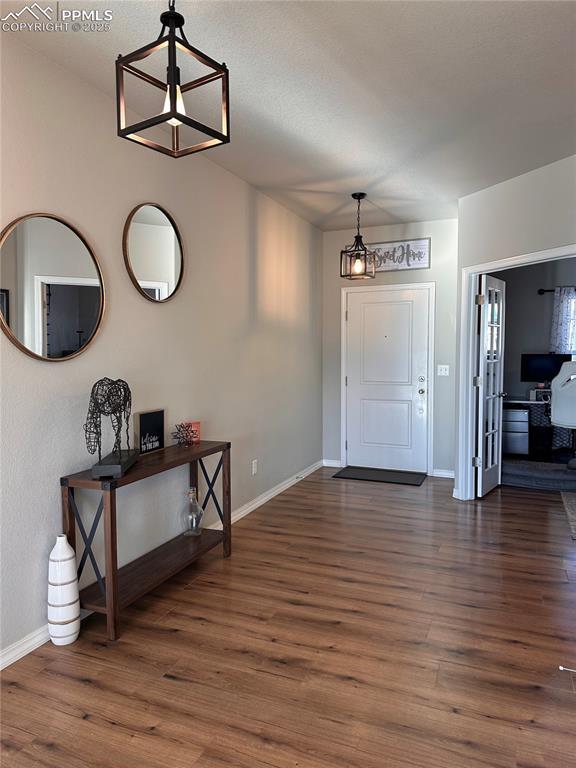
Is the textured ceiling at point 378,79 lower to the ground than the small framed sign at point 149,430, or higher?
higher

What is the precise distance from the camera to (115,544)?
247 cm

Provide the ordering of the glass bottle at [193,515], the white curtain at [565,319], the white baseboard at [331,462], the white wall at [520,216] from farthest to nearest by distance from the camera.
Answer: the white curtain at [565,319] → the white baseboard at [331,462] → the white wall at [520,216] → the glass bottle at [193,515]

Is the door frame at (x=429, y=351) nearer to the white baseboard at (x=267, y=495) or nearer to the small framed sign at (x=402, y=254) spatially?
the small framed sign at (x=402, y=254)

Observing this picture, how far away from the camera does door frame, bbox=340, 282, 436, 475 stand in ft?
18.7

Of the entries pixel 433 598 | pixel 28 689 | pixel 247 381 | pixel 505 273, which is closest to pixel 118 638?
pixel 28 689

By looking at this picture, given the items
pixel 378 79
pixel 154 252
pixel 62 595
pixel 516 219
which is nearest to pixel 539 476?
pixel 516 219

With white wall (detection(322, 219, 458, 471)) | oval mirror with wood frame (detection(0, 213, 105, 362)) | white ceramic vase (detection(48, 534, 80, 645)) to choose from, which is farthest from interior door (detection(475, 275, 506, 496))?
white ceramic vase (detection(48, 534, 80, 645))

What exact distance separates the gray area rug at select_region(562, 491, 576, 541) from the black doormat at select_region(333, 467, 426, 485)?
1334mm

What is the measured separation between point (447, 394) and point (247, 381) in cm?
237

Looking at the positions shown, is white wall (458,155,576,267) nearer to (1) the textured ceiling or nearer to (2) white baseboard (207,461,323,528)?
(1) the textured ceiling

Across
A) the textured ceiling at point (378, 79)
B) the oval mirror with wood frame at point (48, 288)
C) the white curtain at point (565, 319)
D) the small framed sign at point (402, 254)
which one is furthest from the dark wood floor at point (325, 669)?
the white curtain at point (565, 319)

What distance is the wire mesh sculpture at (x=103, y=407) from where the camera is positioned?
264 centimetres

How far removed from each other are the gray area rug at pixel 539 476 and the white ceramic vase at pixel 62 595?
444cm

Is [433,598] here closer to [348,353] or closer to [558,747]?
[558,747]
